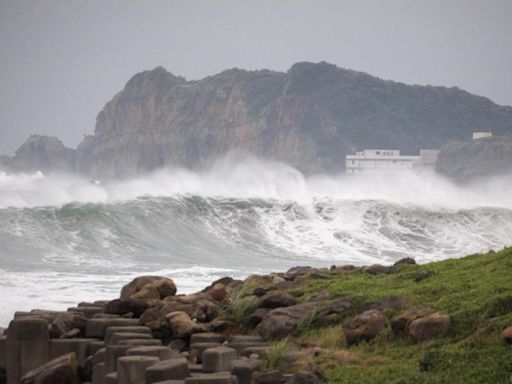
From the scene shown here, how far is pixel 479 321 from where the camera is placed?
1055 centimetres

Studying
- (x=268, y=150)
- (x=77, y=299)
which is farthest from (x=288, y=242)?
(x=268, y=150)

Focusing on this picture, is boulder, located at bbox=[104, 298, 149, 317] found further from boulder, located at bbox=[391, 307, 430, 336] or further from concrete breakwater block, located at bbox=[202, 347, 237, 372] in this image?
boulder, located at bbox=[391, 307, 430, 336]

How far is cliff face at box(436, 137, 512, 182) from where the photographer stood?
142m

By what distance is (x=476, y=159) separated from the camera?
497ft

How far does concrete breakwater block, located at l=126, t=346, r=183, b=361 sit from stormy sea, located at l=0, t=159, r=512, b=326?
9141 mm

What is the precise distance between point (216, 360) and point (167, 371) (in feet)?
2.20

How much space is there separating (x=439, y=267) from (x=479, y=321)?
157 inches

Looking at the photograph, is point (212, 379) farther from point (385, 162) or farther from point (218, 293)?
point (385, 162)

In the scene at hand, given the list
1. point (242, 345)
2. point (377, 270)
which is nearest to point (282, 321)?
point (242, 345)

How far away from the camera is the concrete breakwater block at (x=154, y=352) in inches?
425

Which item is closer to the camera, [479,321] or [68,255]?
[479,321]

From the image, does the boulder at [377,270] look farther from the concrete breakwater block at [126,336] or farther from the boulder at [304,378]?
the boulder at [304,378]

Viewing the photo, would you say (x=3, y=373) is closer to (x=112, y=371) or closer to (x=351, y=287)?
(x=112, y=371)

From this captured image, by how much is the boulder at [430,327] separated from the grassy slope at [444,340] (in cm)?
9
